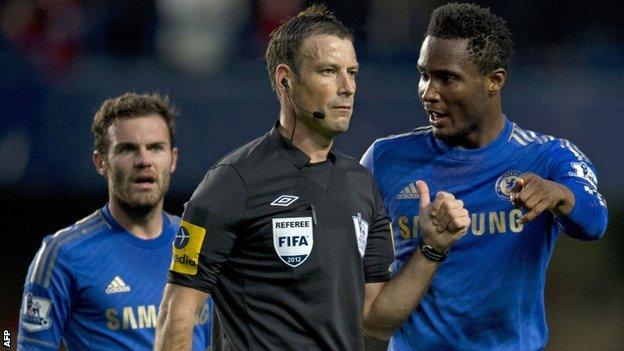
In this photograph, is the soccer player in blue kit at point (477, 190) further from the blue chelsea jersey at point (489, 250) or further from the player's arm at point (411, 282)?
the player's arm at point (411, 282)

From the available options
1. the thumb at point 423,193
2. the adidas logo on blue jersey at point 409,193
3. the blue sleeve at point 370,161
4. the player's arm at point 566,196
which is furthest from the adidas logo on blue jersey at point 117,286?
the player's arm at point 566,196

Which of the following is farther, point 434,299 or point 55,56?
point 55,56

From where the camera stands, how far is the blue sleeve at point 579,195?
4066mm

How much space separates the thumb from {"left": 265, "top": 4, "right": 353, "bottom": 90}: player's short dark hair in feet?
2.21

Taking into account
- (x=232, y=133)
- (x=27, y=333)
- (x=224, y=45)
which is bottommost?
(x=27, y=333)

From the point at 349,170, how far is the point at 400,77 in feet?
17.6

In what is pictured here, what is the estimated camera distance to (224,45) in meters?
9.09

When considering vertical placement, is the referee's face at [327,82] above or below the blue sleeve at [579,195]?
above

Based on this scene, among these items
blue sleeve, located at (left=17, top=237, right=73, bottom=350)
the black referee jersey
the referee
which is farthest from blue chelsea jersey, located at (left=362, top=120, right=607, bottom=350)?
blue sleeve, located at (left=17, top=237, right=73, bottom=350)

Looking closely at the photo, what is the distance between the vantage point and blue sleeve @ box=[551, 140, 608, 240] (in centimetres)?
407

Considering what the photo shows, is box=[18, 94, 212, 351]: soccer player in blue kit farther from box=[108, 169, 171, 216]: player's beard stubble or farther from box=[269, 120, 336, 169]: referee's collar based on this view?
box=[269, 120, 336, 169]: referee's collar

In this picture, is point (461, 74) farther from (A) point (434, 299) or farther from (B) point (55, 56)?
(B) point (55, 56)

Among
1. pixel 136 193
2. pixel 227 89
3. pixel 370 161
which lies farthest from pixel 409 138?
pixel 227 89

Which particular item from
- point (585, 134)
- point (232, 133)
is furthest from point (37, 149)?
point (585, 134)
